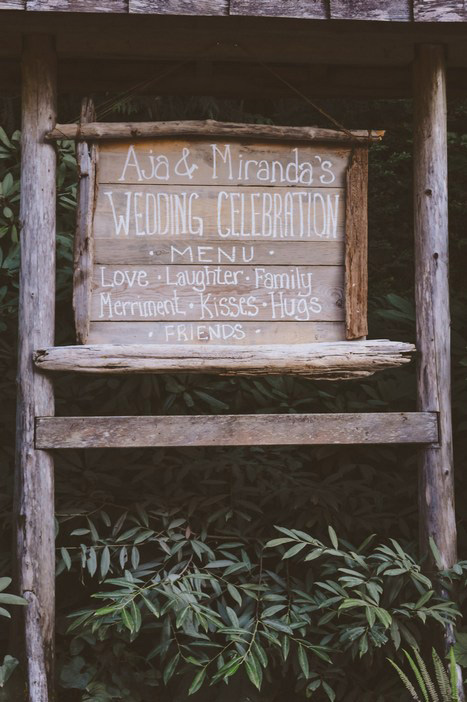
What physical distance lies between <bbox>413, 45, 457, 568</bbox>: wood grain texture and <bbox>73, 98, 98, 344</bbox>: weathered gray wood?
1.53 metres

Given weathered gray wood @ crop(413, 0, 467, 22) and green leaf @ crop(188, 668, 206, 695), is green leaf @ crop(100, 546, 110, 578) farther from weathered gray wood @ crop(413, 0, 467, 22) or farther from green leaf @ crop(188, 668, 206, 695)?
weathered gray wood @ crop(413, 0, 467, 22)

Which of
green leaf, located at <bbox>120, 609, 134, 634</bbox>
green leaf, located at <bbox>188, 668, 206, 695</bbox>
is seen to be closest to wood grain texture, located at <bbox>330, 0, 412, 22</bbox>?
green leaf, located at <bbox>120, 609, 134, 634</bbox>

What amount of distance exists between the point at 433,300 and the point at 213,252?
1.05 meters

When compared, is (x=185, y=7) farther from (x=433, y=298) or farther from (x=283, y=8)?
(x=433, y=298)

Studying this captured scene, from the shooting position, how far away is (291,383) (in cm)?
429

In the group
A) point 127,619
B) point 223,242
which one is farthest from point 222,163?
point 127,619

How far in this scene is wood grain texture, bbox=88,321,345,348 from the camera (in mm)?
3359

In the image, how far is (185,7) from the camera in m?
3.18

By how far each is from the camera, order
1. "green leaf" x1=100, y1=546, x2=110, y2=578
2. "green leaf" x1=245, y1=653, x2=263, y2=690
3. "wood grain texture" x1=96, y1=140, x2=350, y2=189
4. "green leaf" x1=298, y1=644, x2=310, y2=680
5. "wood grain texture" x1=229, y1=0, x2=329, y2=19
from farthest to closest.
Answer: "wood grain texture" x1=96, y1=140, x2=350, y2=189 → "green leaf" x1=100, y1=546, x2=110, y2=578 → "wood grain texture" x1=229, y1=0, x2=329, y2=19 → "green leaf" x1=298, y1=644, x2=310, y2=680 → "green leaf" x1=245, y1=653, x2=263, y2=690

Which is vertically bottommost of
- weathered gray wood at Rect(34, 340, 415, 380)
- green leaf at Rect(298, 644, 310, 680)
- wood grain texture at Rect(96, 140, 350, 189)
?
green leaf at Rect(298, 644, 310, 680)

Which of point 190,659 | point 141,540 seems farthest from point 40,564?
point 190,659

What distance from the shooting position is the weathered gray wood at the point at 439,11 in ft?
10.7

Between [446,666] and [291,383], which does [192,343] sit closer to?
[291,383]

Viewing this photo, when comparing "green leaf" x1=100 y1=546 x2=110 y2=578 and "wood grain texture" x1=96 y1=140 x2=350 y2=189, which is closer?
"green leaf" x1=100 y1=546 x2=110 y2=578
